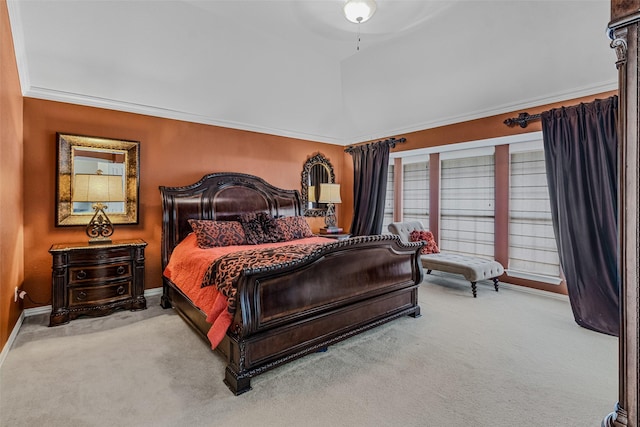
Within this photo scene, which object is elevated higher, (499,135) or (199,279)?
(499,135)

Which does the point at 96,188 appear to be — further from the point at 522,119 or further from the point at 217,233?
the point at 522,119

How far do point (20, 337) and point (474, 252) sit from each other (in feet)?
19.0

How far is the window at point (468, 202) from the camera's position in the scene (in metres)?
4.82

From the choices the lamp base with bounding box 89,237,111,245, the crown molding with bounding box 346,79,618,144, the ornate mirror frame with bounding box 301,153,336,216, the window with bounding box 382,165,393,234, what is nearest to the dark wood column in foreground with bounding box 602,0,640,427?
the crown molding with bounding box 346,79,618,144

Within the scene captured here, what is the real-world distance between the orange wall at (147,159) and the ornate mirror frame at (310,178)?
0.15 meters

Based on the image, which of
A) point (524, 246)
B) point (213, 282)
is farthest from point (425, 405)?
point (524, 246)

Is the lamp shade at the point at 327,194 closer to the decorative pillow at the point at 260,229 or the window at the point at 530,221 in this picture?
the decorative pillow at the point at 260,229

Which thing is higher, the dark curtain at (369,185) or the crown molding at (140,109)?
the crown molding at (140,109)

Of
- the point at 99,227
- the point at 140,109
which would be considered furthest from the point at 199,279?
the point at 140,109

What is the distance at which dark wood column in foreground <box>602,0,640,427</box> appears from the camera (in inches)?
35.2

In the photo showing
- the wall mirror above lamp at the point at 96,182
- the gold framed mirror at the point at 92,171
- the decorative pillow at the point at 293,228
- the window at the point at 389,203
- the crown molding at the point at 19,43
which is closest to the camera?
the crown molding at the point at 19,43

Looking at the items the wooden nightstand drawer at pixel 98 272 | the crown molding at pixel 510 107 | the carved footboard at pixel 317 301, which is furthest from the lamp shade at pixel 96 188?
the crown molding at pixel 510 107

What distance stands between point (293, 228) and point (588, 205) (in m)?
3.52

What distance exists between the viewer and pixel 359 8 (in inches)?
116
